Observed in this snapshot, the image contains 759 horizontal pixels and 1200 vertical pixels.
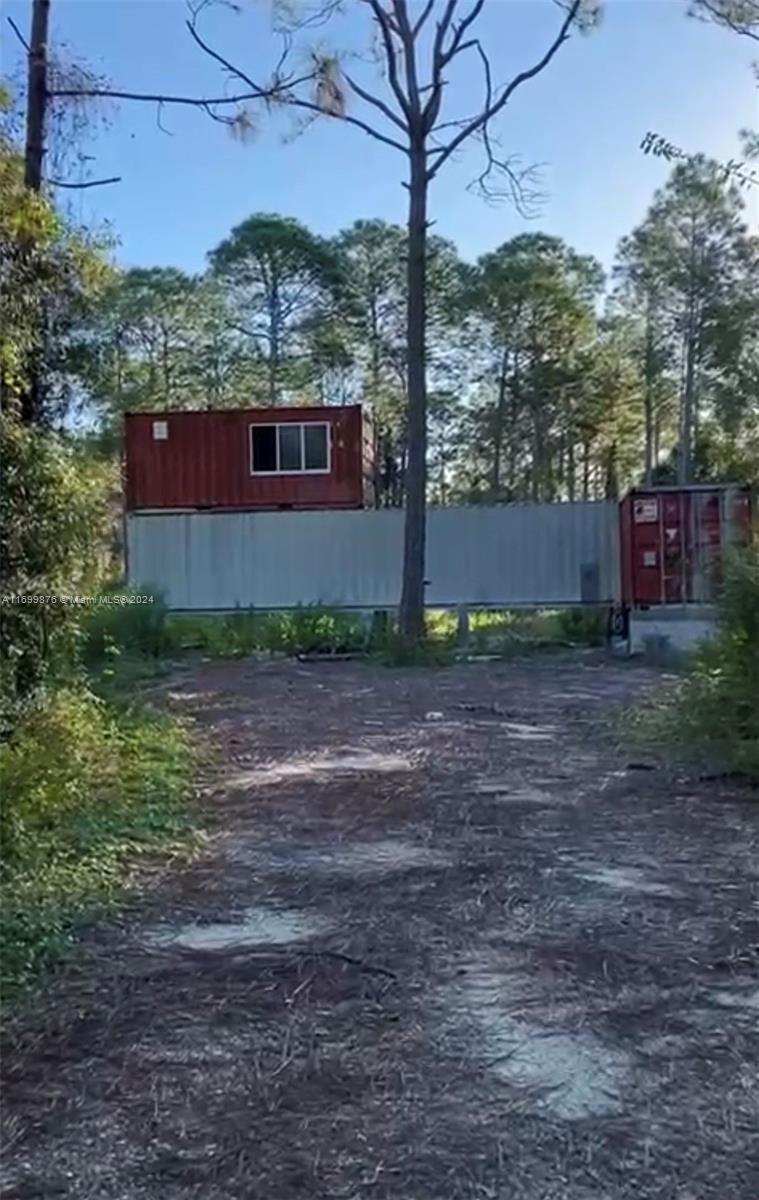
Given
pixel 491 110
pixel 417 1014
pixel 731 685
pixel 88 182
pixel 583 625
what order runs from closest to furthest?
1. pixel 417 1014
2. pixel 731 685
3. pixel 88 182
4. pixel 491 110
5. pixel 583 625

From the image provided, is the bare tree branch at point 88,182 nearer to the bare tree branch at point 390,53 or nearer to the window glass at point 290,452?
the bare tree branch at point 390,53

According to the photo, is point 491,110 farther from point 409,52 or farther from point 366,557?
point 366,557

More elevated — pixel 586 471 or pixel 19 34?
pixel 19 34

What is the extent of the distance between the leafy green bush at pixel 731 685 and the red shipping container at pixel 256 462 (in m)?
10.5

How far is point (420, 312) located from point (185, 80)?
12.8 ft

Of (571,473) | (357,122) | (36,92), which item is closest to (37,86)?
(36,92)

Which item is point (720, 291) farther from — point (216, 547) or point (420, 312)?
point (216, 547)

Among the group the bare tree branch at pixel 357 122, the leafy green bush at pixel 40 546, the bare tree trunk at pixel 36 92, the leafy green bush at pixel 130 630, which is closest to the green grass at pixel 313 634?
the leafy green bush at pixel 130 630

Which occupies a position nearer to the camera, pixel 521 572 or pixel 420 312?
pixel 420 312

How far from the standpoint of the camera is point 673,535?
1160 cm

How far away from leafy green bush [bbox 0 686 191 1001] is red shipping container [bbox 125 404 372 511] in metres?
10.0

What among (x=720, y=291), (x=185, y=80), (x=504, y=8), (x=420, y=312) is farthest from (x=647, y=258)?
(x=185, y=80)

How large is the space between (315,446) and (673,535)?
5.78 metres

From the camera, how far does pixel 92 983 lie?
231 cm
